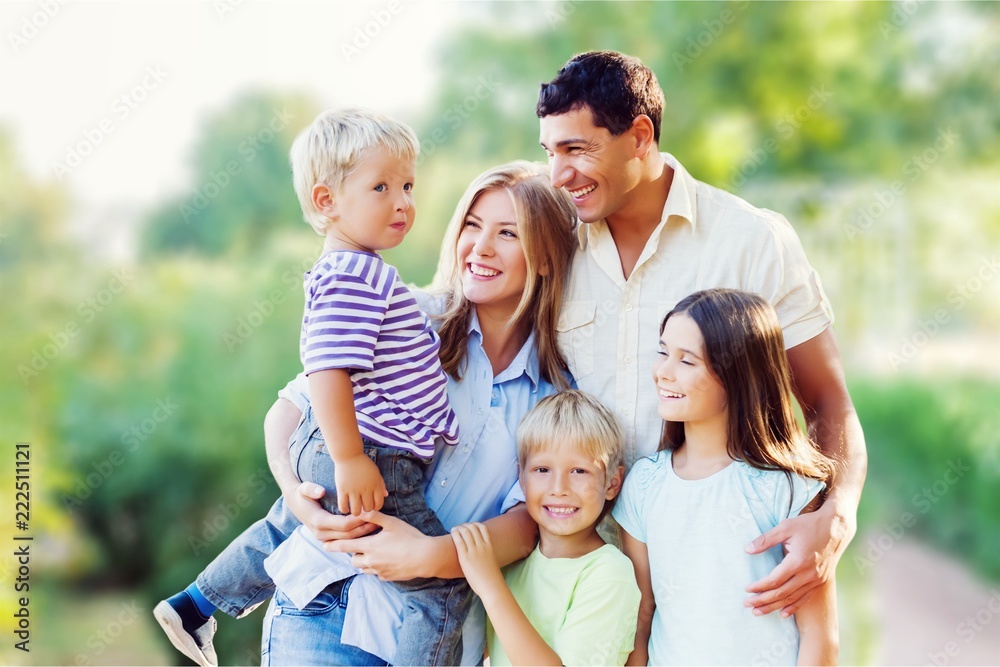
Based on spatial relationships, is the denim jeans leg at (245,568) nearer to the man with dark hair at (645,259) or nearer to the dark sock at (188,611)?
the dark sock at (188,611)

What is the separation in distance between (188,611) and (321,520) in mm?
501

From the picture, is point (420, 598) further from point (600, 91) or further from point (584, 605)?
point (600, 91)

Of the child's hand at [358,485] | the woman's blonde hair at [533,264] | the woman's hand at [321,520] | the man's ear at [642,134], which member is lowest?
the woman's hand at [321,520]

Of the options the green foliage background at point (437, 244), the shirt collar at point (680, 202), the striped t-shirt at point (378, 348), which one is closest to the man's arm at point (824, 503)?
the shirt collar at point (680, 202)

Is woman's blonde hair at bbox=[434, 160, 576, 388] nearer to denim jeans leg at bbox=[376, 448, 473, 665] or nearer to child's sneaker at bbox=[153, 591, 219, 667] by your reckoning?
denim jeans leg at bbox=[376, 448, 473, 665]

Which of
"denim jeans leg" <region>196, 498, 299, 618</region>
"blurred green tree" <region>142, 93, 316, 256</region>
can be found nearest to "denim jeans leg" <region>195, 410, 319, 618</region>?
"denim jeans leg" <region>196, 498, 299, 618</region>

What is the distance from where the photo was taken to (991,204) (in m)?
6.71

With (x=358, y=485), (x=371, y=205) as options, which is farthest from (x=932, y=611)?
(x=371, y=205)

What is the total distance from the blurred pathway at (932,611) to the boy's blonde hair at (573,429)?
4.47 meters

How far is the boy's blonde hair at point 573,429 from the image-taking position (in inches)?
78.7

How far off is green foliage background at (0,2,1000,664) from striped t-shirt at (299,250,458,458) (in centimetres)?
282

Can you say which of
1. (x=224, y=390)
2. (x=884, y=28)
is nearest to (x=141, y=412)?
(x=224, y=390)

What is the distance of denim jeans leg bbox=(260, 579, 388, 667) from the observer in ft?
6.34

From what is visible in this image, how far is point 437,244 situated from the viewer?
5.39 metres
